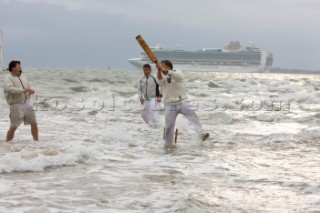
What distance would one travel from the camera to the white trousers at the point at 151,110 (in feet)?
36.0

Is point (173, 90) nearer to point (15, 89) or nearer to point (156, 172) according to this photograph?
point (156, 172)

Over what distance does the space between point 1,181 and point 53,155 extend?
1480mm

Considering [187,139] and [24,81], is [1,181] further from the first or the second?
[187,139]

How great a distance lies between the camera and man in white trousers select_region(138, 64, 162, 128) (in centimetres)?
1070

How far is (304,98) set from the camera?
24.2 meters

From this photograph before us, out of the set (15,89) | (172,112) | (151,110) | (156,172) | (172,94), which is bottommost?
(156,172)

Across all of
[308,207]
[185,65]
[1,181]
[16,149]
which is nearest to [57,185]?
[1,181]

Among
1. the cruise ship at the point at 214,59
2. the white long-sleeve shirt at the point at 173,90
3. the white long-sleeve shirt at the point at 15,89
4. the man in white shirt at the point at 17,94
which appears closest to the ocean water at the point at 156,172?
the man in white shirt at the point at 17,94

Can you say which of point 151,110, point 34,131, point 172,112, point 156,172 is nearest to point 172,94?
point 172,112

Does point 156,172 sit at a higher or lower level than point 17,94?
lower

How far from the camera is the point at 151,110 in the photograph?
11070 mm

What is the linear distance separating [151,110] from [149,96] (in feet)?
1.38

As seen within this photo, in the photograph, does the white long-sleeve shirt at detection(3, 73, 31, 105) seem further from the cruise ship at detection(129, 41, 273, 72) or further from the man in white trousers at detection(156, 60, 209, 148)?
the cruise ship at detection(129, 41, 273, 72)

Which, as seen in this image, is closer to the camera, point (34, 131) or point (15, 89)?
point (15, 89)
